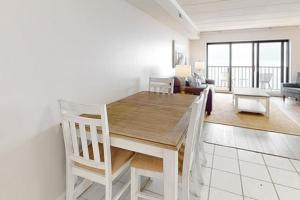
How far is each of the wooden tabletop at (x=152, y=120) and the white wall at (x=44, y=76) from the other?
0.44 metres

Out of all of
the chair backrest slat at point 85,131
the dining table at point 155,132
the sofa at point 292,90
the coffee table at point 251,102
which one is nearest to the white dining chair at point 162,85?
the dining table at point 155,132

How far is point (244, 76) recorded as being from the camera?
290 inches

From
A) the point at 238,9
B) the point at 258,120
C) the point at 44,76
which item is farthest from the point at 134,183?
the point at 238,9

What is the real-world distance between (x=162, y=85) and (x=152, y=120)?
4.76ft

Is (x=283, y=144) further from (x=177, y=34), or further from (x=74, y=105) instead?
(x=177, y=34)

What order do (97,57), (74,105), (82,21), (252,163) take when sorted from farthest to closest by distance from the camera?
(252,163) → (97,57) → (82,21) → (74,105)

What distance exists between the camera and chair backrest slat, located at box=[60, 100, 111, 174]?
4.11ft

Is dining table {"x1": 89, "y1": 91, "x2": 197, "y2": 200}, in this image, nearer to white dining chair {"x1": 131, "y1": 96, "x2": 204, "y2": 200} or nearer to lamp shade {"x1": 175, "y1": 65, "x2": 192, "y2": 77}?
white dining chair {"x1": 131, "y1": 96, "x2": 204, "y2": 200}

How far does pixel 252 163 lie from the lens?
230 centimetres

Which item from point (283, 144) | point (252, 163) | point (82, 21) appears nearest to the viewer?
point (82, 21)

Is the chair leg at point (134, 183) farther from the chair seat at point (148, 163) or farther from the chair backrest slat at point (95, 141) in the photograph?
the chair backrest slat at point (95, 141)

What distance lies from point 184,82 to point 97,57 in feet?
9.71

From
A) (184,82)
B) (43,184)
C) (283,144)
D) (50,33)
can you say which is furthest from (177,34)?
(43,184)

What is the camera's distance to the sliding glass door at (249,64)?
666 cm
